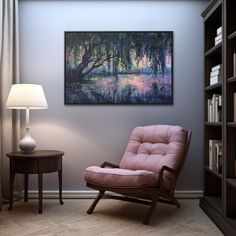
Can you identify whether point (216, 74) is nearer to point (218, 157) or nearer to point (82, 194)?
point (218, 157)

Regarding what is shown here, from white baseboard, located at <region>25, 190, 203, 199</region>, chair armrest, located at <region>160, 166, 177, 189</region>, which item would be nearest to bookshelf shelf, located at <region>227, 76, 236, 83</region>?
chair armrest, located at <region>160, 166, 177, 189</region>

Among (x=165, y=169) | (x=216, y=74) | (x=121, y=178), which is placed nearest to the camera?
(x=121, y=178)

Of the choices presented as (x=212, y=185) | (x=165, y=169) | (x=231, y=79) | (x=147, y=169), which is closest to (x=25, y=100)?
(x=147, y=169)

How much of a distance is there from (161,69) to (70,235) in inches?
86.4

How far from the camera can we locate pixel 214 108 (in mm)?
3271

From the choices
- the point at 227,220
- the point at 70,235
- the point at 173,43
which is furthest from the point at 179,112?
the point at 70,235

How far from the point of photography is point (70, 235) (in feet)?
8.70

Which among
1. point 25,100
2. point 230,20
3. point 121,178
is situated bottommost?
point 121,178

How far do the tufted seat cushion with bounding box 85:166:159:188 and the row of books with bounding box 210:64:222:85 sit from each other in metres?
1.10

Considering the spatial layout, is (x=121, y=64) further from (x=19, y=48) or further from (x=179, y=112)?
(x=19, y=48)

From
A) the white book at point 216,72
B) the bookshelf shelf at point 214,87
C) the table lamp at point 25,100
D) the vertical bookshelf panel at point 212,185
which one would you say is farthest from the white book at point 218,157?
the table lamp at point 25,100

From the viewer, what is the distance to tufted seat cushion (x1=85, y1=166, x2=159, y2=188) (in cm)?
290

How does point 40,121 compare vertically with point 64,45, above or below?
below

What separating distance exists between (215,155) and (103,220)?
4.13ft
